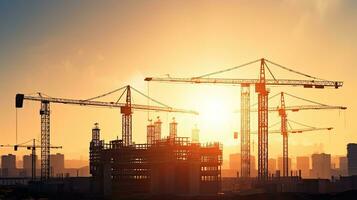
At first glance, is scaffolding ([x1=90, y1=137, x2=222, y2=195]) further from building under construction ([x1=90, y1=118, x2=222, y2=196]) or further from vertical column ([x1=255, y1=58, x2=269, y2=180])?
vertical column ([x1=255, y1=58, x2=269, y2=180])

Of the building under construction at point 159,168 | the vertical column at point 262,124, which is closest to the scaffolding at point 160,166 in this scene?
the building under construction at point 159,168

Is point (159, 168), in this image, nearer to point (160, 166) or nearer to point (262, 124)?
point (160, 166)

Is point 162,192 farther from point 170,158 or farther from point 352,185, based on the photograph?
point 352,185

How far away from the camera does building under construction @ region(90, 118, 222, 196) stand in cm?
14875

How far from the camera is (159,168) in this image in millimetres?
150875

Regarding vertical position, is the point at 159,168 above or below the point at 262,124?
below

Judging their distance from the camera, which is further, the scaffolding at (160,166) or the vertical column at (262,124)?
the vertical column at (262,124)

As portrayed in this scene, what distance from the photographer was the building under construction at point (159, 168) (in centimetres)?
14875

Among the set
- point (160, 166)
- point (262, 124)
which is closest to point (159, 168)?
point (160, 166)

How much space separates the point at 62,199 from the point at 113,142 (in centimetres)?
3783

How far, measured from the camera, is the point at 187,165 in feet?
494

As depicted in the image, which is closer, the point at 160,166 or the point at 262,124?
the point at 160,166

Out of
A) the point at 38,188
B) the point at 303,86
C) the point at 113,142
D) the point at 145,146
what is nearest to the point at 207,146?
the point at 145,146

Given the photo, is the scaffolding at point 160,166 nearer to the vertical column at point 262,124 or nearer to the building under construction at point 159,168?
the building under construction at point 159,168
